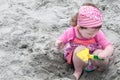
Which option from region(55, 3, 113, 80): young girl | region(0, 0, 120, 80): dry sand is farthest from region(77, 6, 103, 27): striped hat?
region(0, 0, 120, 80): dry sand

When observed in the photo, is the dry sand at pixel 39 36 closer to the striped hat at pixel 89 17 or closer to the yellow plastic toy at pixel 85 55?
the yellow plastic toy at pixel 85 55

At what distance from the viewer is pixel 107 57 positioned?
279 cm

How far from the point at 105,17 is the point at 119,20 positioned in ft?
0.53

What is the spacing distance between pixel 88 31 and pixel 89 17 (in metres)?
0.11

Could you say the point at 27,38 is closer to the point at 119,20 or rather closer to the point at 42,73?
the point at 42,73

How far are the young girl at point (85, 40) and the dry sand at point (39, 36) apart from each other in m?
0.10

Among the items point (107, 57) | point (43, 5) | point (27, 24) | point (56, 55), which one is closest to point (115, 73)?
point (107, 57)

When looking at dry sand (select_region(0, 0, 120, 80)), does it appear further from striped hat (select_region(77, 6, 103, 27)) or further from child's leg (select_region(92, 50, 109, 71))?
striped hat (select_region(77, 6, 103, 27))

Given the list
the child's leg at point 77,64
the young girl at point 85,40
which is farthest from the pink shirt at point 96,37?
the child's leg at point 77,64

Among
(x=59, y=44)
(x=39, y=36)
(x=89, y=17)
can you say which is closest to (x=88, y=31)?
(x=89, y=17)

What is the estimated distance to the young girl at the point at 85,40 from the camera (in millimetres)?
2730

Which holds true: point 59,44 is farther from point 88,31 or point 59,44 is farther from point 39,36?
point 39,36

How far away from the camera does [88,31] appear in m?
2.75

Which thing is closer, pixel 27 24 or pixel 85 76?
pixel 85 76
